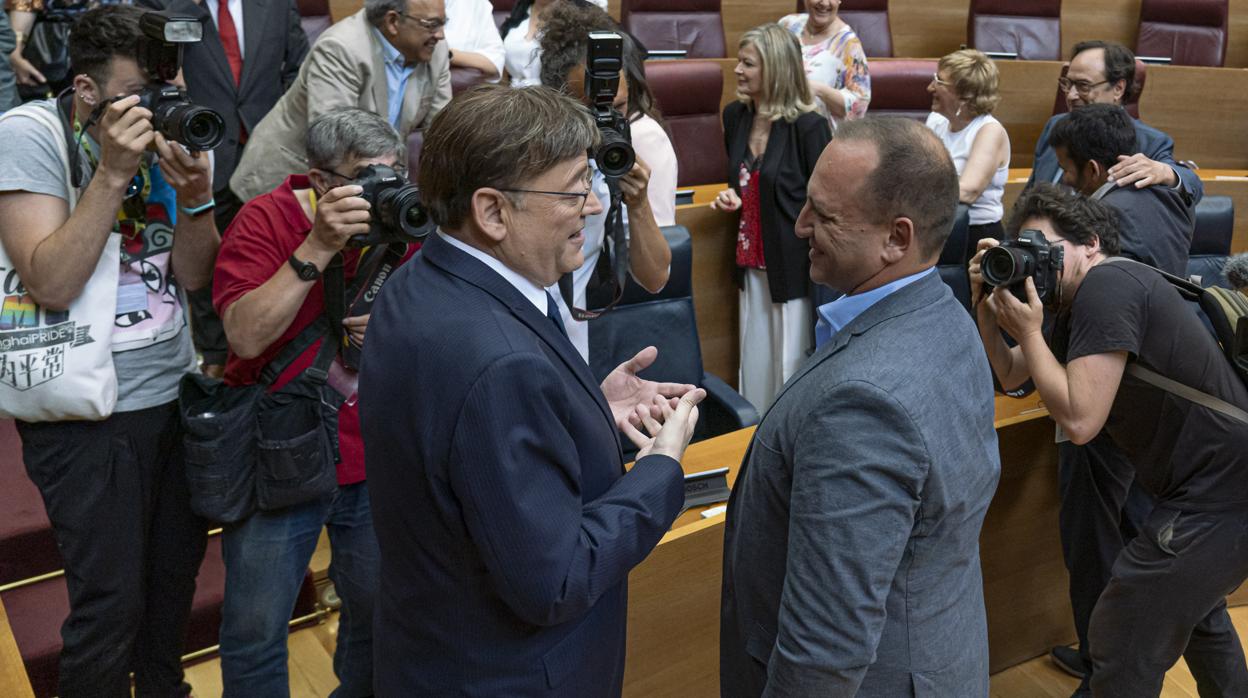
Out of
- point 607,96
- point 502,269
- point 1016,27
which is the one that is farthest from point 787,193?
point 1016,27

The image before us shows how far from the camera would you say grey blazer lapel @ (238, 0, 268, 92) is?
2564 millimetres

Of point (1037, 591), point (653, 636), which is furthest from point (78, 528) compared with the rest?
point (1037, 591)

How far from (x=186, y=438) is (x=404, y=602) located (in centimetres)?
63

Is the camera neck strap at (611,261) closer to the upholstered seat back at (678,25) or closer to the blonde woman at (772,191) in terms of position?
the blonde woman at (772,191)

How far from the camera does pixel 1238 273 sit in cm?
198

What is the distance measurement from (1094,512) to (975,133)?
4.83 feet

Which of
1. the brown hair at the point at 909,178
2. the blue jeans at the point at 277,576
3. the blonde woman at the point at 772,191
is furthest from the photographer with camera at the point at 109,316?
the blonde woman at the point at 772,191

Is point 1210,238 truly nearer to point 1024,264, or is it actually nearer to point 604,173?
point 1024,264

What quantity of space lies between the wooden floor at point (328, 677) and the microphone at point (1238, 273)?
84cm

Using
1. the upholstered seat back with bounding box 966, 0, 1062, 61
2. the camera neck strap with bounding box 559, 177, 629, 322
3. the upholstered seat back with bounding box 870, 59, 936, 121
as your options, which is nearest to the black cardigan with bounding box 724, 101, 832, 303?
Answer: the camera neck strap with bounding box 559, 177, 629, 322

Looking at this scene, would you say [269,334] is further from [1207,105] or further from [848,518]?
[1207,105]

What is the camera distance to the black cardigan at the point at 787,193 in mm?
2881

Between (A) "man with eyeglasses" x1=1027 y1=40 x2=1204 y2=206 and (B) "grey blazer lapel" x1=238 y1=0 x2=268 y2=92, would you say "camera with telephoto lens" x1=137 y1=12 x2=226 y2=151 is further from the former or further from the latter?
(A) "man with eyeglasses" x1=1027 y1=40 x2=1204 y2=206

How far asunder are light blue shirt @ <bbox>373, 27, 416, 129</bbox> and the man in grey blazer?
153 cm
